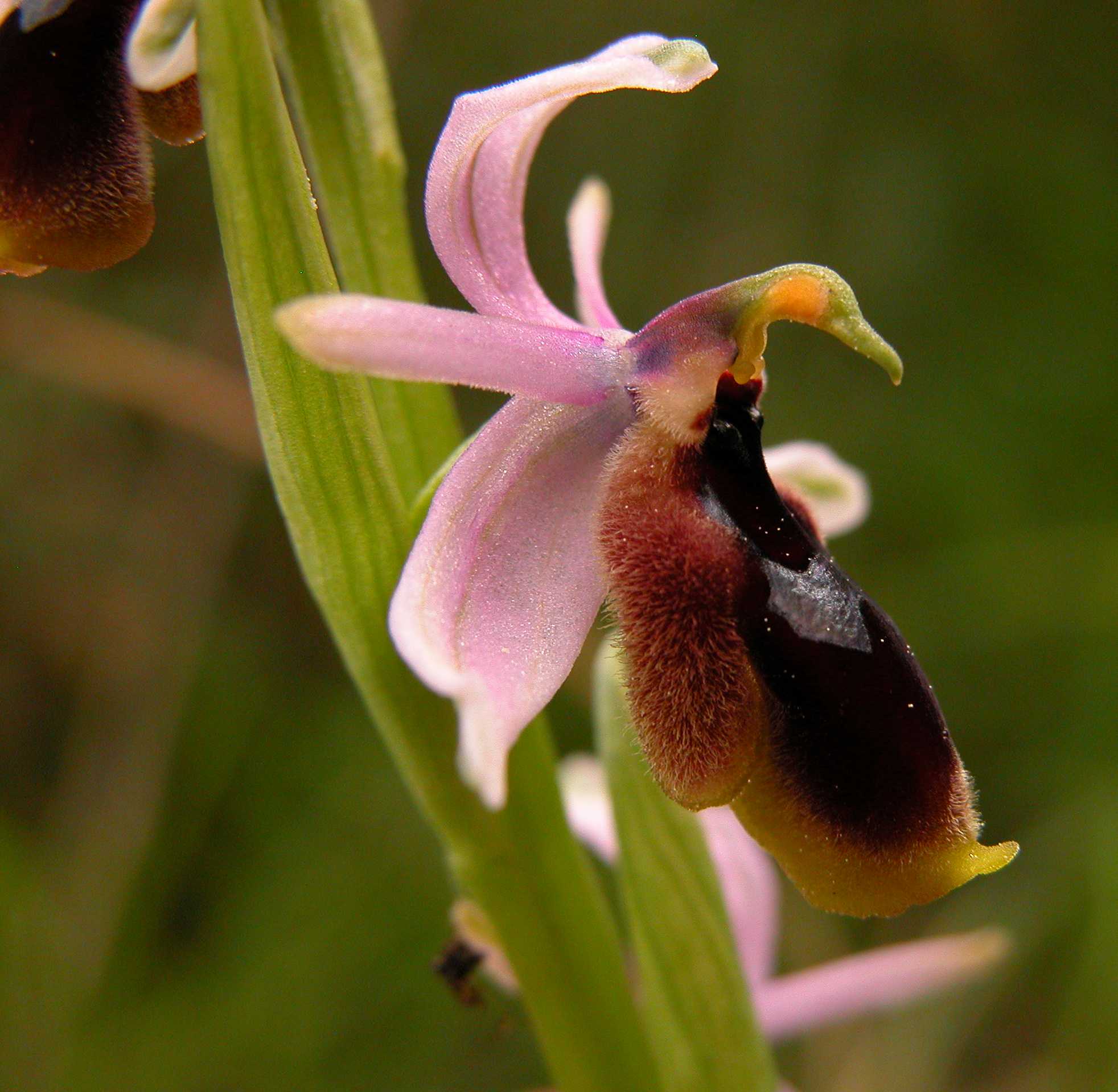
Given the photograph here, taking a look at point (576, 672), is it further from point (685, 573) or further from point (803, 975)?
point (685, 573)

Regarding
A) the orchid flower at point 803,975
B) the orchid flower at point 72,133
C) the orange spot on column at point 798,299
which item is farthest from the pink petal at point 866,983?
the orchid flower at point 72,133

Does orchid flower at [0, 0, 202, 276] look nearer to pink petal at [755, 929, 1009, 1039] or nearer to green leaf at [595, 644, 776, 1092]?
green leaf at [595, 644, 776, 1092]

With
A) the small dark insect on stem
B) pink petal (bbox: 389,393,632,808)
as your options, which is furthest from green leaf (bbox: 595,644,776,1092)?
pink petal (bbox: 389,393,632,808)

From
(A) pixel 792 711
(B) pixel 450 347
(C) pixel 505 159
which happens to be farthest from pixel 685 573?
(C) pixel 505 159

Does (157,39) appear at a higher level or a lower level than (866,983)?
higher

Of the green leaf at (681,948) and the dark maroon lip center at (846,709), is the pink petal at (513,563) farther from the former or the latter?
the green leaf at (681,948)

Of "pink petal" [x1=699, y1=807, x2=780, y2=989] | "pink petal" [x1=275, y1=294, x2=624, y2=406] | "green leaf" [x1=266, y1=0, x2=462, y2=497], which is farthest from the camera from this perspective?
"pink petal" [x1=699, y1=807, x2=780, y2=989]

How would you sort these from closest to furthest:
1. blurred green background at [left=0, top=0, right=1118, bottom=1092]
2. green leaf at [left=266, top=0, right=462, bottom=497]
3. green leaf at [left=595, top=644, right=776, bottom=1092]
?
green leaf at [left=266, top=0, right=462, bottom=497] → green leaf at [left=595, top=644, right=776, bottom=1092] → blurred green background at [left=0, top=0, right=1118, bottom=1092]
